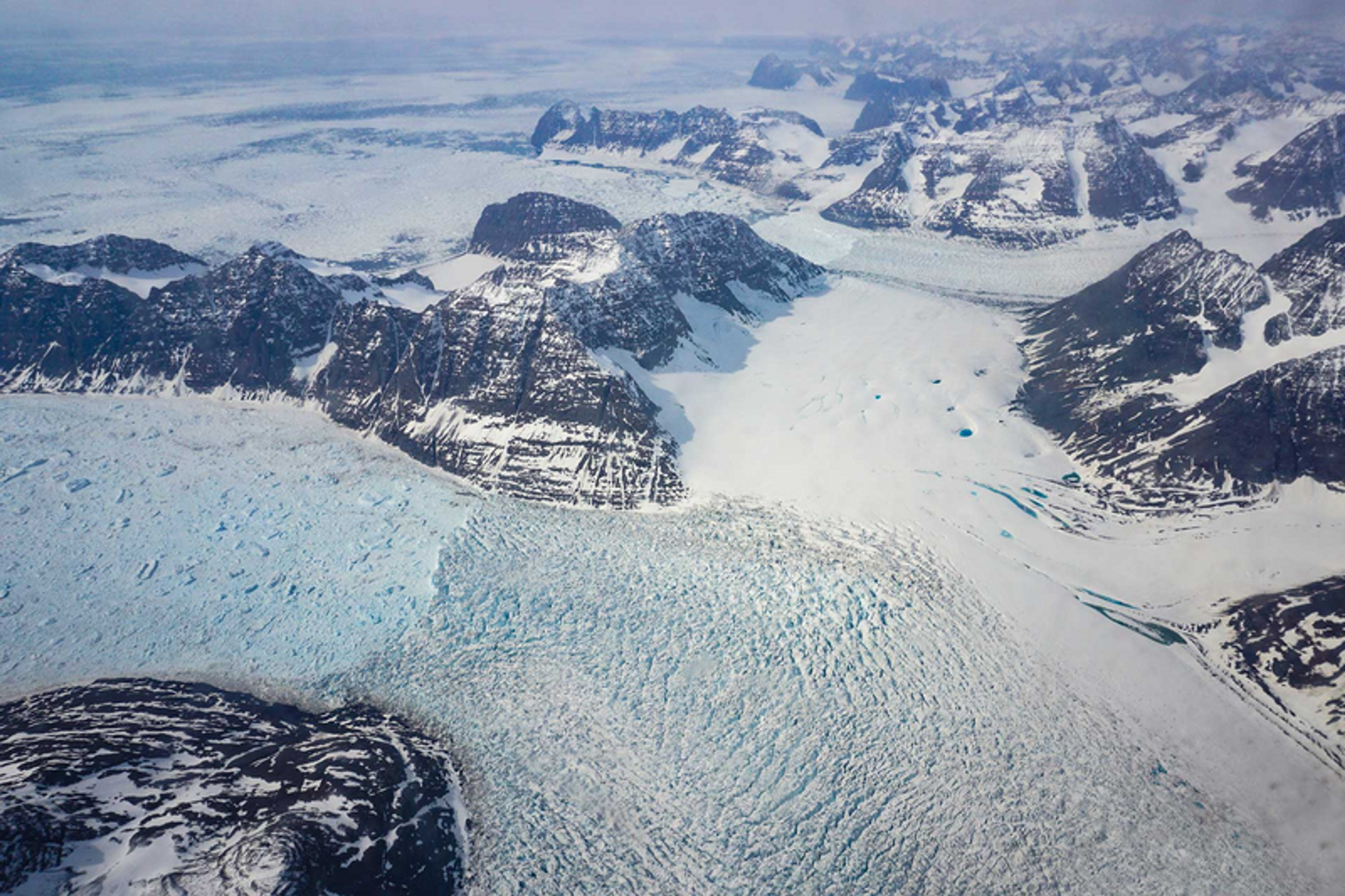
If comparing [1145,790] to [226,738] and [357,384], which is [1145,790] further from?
[357,384]

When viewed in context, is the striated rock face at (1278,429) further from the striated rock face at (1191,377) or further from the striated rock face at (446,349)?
the striated rock face at (446,349)

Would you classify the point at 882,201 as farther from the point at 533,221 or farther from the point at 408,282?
the point at 408,282

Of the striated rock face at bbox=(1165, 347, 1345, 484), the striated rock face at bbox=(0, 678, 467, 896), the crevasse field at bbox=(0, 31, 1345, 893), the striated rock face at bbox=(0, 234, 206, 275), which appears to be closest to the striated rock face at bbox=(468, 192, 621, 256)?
the striated rock face at bbox=(0, 234, 206, 275)

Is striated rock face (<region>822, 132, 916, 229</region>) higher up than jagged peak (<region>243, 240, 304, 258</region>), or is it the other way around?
striated rock face (<region>822, 132, 916, 229</region>)

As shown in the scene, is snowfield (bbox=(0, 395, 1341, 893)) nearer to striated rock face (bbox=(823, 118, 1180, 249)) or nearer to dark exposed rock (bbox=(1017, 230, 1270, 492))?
dark exposed rock (bbox=(1017, 230, 1270, 492))

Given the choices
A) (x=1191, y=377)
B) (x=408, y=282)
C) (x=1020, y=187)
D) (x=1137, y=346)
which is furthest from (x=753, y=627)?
(x=1020, y=187)

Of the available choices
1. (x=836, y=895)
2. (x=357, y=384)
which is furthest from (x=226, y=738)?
(x=357, y=384)
